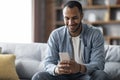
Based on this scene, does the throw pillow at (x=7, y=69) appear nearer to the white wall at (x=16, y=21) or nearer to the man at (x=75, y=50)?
the man at (x=75, y=50)

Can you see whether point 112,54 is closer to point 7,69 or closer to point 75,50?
point 75,50

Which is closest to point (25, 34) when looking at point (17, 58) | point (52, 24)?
point (52, 24)

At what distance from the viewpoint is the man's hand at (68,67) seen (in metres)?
2.14

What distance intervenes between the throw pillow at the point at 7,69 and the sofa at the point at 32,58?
0.18ft

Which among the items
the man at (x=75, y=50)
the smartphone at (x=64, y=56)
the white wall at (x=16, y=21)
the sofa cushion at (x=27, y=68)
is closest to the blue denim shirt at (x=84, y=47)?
the man at (x=75, y=50)

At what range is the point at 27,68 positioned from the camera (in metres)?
2.72

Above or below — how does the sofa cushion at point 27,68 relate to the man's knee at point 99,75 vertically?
below

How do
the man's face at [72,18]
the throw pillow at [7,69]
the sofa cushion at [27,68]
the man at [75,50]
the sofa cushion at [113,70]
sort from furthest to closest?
the sofa cushion at [27,68]
the throw pillow at [7,69]
the sofa cushion at [113,70]
the man's face at [72,18]
the man at [75,50]

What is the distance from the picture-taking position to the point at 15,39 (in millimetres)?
4781

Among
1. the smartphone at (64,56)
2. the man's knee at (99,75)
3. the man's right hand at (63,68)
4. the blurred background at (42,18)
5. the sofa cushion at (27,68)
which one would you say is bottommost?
the sofa cushion at (27,68)

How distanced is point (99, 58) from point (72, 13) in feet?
1.48

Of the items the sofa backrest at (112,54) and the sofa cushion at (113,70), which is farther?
the sofa backrest at (112,54)

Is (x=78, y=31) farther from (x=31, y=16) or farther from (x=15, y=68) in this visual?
(x=31, y=16)

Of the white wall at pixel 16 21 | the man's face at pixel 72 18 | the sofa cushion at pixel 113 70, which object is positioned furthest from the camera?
the white wall at pixel 16 21
